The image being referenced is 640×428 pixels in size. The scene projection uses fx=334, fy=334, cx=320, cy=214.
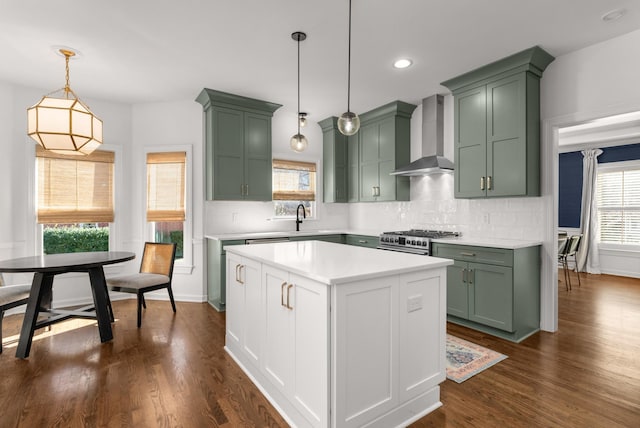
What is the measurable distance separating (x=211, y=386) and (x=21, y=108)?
425cm

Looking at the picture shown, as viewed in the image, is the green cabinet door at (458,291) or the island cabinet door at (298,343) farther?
the green cabinet door at (458,291)

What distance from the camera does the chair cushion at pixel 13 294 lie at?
2999 millimetres

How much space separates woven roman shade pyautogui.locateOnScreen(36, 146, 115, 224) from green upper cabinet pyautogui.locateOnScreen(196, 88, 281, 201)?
55.5 inches

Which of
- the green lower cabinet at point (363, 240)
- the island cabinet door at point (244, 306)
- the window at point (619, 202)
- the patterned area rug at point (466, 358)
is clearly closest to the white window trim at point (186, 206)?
the island cabinet door at point (244, 306)

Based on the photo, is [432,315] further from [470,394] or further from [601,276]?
[601,276]

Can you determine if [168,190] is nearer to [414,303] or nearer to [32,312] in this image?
[32,312]

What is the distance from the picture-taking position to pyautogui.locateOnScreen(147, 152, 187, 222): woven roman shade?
475 centimetres

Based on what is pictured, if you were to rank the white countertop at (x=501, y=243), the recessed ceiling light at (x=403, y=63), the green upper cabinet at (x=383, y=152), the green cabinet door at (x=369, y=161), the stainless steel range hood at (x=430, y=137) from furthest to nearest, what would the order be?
1. the green cabinet door at (x=369, y=161)
2. the green upper cabinet at (x=383, y=152)
3. the stainless steel range hood at (x=430, y=137)
4. the recessed ceiling light at (x=403, y=63)
5. the white countertop at (x=501, y=243)

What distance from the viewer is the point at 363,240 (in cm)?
496

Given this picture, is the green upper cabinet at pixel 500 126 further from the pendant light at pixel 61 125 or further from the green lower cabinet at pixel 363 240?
the pendant light at pixel 61 125

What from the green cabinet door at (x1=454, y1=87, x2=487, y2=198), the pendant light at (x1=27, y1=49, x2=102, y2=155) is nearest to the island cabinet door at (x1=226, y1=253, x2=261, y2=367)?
the pendant light at (x1=27, y1=49, x2=102, y2=155)

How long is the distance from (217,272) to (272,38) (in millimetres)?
2773

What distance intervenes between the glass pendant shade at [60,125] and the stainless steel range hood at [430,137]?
363 centimetres

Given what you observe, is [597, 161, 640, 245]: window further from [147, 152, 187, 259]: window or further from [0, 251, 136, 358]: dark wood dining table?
[0, 251, 136, 358]: dark wood dining table
